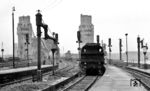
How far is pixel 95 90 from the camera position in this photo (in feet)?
74.8

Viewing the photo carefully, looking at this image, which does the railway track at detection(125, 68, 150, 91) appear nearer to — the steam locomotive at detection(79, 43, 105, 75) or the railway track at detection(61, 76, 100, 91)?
the railway track at detection(61, 76, 100, 91)

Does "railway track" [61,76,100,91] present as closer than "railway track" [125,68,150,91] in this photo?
Yes

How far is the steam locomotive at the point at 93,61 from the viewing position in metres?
39.9

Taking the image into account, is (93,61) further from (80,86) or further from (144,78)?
(80,86)

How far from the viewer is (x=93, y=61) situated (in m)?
39.9

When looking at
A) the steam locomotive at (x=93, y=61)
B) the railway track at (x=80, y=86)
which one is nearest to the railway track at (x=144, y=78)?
the railway track at (x=80, y=86)

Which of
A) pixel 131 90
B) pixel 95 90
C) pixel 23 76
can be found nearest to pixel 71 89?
pixel 95 90

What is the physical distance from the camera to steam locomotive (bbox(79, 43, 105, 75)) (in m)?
39.9

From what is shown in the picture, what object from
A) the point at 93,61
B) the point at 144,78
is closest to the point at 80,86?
the point at 144,78

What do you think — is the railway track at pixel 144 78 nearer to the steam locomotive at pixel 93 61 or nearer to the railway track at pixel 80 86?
the railway track at pixel 80 86

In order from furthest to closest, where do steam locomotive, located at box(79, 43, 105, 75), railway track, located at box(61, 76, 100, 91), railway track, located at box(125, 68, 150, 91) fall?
steam locomotive, located at box(79, 43, 105, 75), railway track, located at box(125, 68, 150, 91), railway track, located at box(61, 76, 100, 91)

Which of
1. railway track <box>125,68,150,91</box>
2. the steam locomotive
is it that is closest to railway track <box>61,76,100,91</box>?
railway track <box>125,68,150,91</box>

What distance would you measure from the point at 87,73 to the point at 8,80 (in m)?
13.1

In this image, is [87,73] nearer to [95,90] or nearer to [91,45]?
[91,45]
